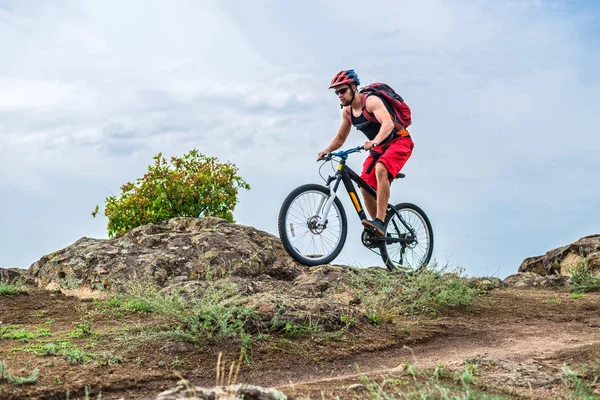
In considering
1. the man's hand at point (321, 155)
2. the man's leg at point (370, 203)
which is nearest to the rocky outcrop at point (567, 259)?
the man's leg at point (370, 203)

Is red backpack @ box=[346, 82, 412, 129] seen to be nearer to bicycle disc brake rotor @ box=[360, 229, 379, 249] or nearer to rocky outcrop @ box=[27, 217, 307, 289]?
bicycle disc brake rotor @ box=[360, 229, 379, 249]

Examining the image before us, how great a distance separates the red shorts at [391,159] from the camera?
30.1 ft

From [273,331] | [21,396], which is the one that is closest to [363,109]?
[273,331]

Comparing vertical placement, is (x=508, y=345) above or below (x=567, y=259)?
below

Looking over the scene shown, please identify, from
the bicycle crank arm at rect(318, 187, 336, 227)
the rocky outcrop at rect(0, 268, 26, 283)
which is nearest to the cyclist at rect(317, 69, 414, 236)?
the bicycle crank arm at rect(318, 187, 336, 227)

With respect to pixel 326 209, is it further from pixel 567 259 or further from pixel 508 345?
pixel 567 259

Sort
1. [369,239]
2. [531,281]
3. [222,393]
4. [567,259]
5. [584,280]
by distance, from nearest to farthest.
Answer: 1. [222,393]
2. [369,239]
3. [584,280]
4. [531,281]
5. [567,259]

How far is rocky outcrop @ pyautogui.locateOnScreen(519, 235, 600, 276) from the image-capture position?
1250 cm

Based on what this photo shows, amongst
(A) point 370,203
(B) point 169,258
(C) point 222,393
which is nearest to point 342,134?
(A) point 370,203

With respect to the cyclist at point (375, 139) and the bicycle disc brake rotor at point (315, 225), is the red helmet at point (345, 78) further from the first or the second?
the bicycle disc brake rotor at point (315, 225)

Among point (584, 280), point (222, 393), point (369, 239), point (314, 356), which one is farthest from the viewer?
point (584, 280)

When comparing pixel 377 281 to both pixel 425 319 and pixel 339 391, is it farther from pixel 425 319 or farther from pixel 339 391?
pixel 339 391

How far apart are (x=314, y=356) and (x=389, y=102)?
14.7 feet

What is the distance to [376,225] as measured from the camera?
912 cm
